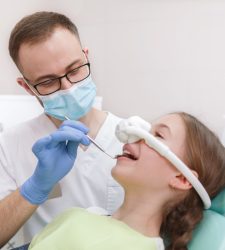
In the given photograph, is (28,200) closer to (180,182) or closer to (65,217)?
(65,217)

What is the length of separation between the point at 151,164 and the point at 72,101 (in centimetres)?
40

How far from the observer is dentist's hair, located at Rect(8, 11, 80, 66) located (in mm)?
1300

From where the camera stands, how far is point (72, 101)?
1318 mm

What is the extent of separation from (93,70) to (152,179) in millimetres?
1096

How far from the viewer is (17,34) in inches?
52.7

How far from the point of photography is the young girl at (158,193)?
1104mm

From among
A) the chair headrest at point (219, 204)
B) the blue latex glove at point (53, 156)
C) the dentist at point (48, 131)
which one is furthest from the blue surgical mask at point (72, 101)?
the chair headrest at point (219, 204)

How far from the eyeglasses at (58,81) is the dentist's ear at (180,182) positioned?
52 centimetres

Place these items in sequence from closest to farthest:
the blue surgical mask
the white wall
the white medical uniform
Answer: the blue surgical mask → the white medical uniform → the white wall

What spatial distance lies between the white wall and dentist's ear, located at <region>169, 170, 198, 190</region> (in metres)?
0.85

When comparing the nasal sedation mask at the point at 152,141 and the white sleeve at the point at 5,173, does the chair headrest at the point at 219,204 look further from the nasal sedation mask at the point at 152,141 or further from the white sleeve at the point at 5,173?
the white sleeve at the point at 5,173

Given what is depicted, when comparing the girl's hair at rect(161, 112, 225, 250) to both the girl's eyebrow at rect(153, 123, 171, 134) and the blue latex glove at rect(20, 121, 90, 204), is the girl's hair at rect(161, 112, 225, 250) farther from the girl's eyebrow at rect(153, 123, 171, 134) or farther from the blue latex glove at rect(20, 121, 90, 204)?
the blue latex glove at rect(20, 121, 90, 204)

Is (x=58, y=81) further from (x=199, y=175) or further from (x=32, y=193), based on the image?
(x=199, y=175)

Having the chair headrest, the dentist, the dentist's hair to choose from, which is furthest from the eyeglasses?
the chair headrest
